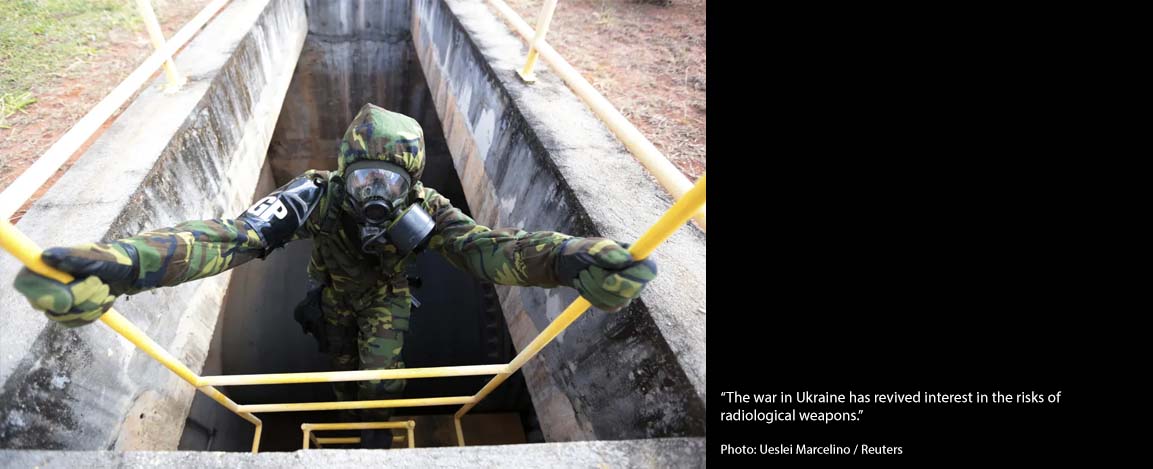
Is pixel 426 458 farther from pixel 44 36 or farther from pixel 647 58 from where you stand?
pixel 44 36

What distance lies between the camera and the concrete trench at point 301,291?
205 cm

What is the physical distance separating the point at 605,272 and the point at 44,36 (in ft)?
19.5

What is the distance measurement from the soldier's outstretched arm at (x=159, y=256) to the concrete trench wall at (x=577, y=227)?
1331mm

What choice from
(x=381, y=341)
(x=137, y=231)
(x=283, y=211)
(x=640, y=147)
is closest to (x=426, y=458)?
(x=283, y=211)

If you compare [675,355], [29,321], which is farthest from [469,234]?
[29,321]

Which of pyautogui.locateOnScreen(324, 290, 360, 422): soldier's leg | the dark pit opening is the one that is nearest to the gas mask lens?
pyautogui.locateOnScreen(324, 290, 360, 422): soldier's leg

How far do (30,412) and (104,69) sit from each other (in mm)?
3561

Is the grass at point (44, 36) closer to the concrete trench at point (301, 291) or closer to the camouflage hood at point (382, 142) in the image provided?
the concrete trench at point (301, 291)

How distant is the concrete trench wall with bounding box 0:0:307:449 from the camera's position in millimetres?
1937

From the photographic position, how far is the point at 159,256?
1.69 m

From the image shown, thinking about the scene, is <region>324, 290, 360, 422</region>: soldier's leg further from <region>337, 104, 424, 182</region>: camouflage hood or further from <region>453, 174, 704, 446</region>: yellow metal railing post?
<region>453, 174, 704, 446</region>: yellow metal railing post

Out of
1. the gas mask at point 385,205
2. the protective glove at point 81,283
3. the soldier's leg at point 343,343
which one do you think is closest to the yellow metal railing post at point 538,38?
the gas mask at point 385,205

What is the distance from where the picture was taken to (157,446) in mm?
2633
